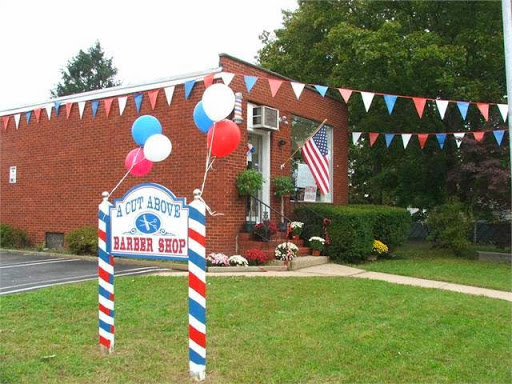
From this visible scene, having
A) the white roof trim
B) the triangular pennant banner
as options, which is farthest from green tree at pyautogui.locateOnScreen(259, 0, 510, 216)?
the triangular pennant banner

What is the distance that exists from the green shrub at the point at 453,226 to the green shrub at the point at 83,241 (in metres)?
9.34

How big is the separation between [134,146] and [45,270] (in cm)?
355

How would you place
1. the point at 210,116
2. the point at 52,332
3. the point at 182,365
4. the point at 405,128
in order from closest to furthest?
1. the point at 182,365
2. the point at 210,116
3. the point at 52,332
4. the point at 405,128

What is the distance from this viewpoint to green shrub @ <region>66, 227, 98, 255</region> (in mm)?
11523

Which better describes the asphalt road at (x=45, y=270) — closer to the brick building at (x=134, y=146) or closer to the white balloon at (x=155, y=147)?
the brick building at (x=134, y=146)

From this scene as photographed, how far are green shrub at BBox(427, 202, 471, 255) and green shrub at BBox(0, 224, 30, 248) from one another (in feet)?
37.5

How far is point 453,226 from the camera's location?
561 inches

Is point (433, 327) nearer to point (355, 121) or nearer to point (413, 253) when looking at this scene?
point (413, 253)

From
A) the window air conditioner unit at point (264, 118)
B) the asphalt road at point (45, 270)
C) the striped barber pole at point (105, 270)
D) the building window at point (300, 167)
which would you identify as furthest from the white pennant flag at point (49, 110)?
the striped barber pole at point (105, 270)

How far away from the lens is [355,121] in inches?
721

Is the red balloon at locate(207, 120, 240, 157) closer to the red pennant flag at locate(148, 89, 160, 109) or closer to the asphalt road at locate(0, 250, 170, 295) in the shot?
the asphalt road at locate(0, 250, 170, 295)

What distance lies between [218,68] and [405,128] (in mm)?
8129

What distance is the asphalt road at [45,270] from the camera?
804 cm

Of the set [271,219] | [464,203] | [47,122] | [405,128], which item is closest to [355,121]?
[405,128]
